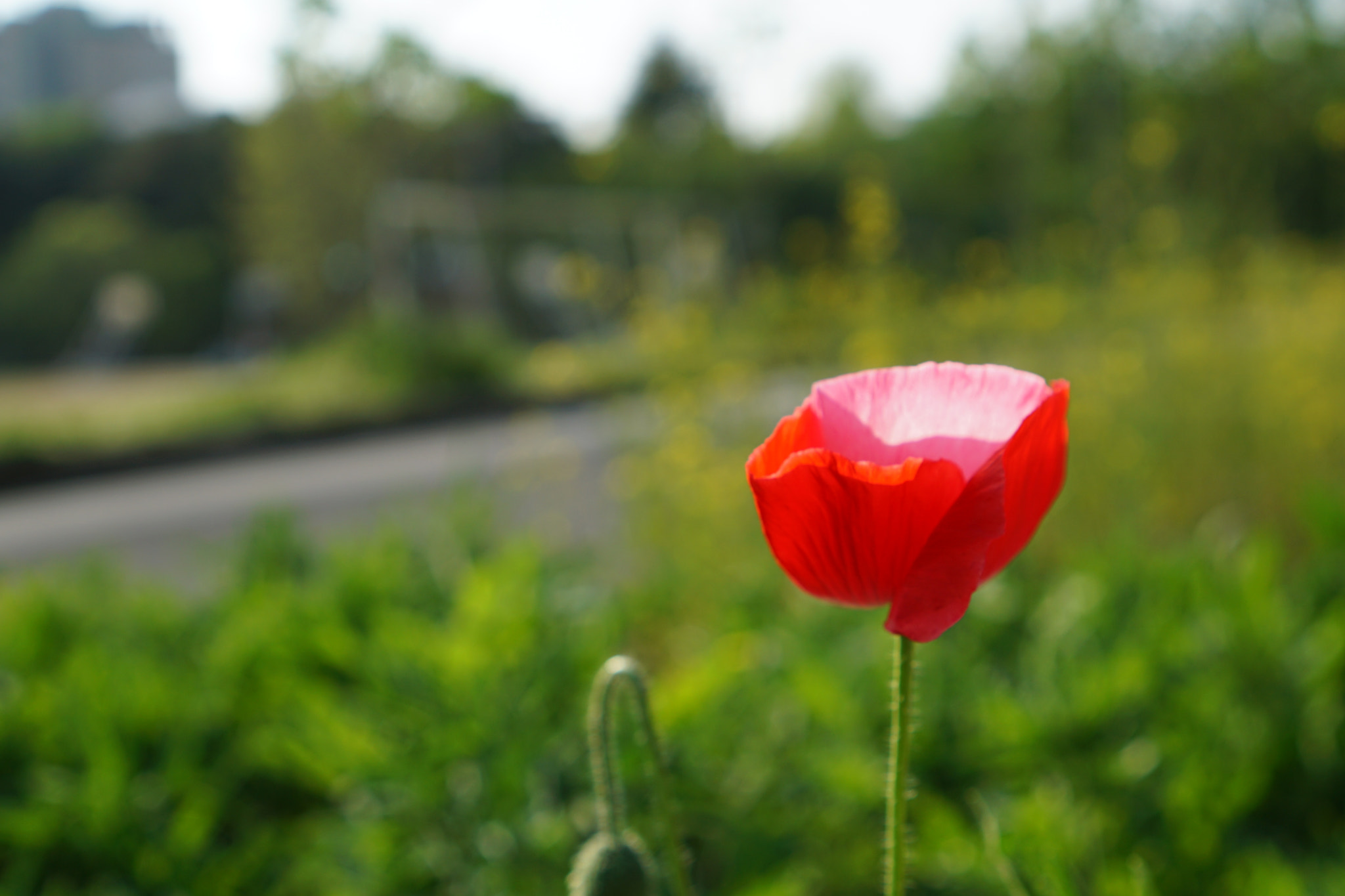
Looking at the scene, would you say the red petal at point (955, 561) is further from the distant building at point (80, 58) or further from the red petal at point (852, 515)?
the distant building at point (80, 58)

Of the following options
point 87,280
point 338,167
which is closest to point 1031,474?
point 338,167

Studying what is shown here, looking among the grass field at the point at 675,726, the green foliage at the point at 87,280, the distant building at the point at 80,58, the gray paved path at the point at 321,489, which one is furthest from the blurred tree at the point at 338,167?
the grass field at the point at 675,726

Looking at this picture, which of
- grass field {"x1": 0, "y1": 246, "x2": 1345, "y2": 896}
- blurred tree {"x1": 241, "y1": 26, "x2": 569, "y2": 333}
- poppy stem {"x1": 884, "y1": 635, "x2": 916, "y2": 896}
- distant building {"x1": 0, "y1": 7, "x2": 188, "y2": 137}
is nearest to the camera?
poppy stem {"x1": 884, "y1": 635, "x2": 916, "y2": 896}

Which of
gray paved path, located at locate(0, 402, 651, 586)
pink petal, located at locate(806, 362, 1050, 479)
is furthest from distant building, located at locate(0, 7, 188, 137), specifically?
pink petal, located at locate(806, 362, 1050, 479)

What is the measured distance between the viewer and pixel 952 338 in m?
4.53

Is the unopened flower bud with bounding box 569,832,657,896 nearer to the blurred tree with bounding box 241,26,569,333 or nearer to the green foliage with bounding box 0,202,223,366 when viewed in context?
the blurred tree with bounding box 241,26,569,333

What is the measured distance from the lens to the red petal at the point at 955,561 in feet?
1.46

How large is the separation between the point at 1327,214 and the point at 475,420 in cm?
1034

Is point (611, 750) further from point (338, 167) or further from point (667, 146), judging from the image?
point (338, 167)

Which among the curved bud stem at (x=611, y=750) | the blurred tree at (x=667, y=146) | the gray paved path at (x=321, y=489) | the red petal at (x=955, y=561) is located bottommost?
the gray paved path at (x=321, y=489)

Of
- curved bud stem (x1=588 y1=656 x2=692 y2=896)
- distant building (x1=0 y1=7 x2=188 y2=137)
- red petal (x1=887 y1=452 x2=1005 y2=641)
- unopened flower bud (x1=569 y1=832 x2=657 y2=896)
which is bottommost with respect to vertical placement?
unopened flower bud (x1=569 y1=832 x2=657 y2=896)

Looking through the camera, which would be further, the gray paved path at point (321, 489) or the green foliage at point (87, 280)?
the green foliage at point (87, 280)

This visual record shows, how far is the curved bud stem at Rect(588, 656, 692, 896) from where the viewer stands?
20.3 inches

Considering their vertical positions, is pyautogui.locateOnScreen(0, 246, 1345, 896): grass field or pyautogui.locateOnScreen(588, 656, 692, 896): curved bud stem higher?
pyautogui.locateOnScreen(588, 656, 692, 896): curved bud stem
